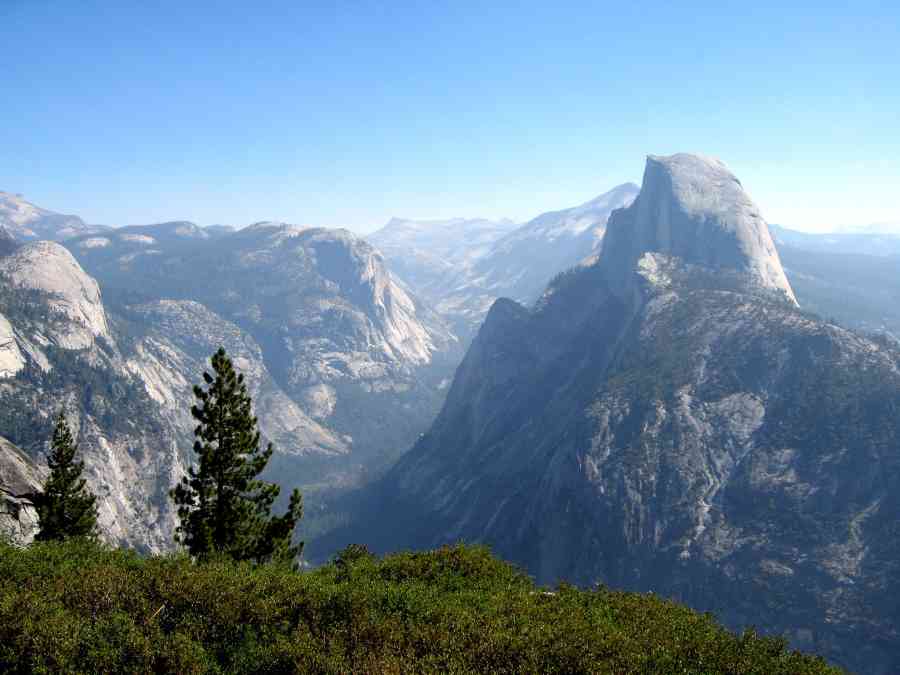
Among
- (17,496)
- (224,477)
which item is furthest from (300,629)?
(17,496)

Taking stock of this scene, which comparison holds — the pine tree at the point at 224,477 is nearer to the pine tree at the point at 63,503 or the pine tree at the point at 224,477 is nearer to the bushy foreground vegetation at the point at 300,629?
the bushy foreground vegetation at the point at 300,629

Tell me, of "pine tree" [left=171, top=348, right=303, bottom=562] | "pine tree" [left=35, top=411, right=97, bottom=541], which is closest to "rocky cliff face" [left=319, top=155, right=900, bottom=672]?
"pine tree" [left=171, top=348, right=303, bottom=562]

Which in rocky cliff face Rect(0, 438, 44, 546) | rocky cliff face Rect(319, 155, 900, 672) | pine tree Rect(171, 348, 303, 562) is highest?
pine tree Rect(171, 348, 303, 562)

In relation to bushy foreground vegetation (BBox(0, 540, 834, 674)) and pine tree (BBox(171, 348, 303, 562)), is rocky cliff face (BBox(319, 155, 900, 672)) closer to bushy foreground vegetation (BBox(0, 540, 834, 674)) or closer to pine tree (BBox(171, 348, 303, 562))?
pine tree (BBox(171, 348, 303, 562))

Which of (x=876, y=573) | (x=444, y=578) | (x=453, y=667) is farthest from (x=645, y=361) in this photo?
(x=453, y=667)

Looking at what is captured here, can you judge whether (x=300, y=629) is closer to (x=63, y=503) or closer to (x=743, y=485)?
(x=63, y=503)

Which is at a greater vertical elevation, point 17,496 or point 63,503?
point 17,496
